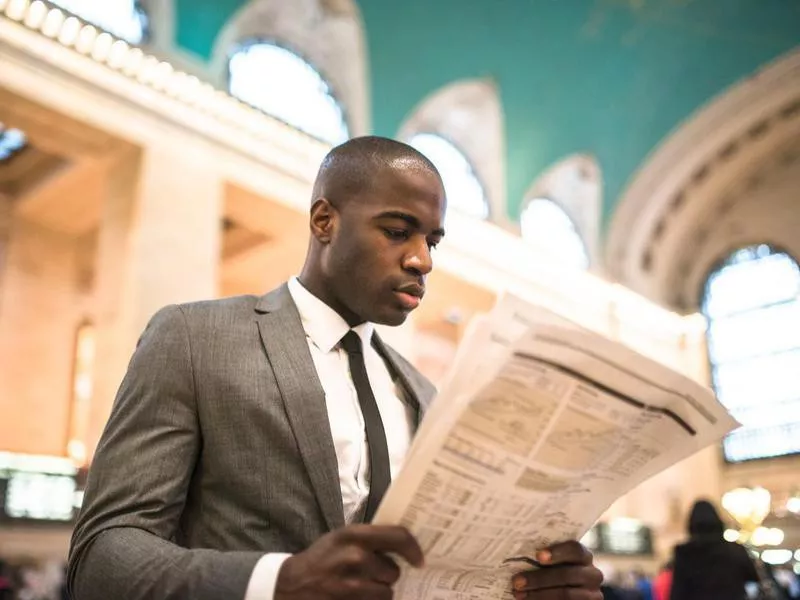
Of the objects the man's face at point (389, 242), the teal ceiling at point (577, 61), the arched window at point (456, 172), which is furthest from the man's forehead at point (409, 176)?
the arched window at point (456, 172)

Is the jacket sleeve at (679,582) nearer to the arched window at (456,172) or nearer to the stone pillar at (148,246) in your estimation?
the stone pillar at (148,246)

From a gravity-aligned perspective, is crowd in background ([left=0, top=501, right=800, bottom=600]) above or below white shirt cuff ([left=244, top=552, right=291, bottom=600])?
above

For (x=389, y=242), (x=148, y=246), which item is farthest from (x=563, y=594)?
(x=148, y=246)

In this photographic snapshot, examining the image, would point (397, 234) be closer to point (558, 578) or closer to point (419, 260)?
point (419, 260)

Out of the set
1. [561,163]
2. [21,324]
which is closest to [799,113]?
[561,163]

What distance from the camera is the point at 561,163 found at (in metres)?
15.7

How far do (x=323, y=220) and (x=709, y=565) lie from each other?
3.25 meters

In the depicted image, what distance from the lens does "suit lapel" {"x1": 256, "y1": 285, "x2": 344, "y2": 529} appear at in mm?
1242

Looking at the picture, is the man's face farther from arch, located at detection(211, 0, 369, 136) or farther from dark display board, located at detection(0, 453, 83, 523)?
arch, located at detection(211, 0, 369, 136)

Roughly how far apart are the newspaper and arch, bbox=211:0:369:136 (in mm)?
10426

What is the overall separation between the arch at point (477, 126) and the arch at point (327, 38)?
1.65m

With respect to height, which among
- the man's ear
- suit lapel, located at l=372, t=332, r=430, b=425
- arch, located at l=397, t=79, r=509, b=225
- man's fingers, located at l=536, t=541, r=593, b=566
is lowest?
man's fingers, located at l=536, t=541, r=593, b=566

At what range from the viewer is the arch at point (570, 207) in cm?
1570

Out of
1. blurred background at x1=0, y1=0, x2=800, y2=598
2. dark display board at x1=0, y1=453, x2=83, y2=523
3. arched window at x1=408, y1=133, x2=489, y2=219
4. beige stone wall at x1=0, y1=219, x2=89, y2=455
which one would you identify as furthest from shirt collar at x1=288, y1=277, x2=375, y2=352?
arched window at x1=408, y1=133, x2=489, y2=219
